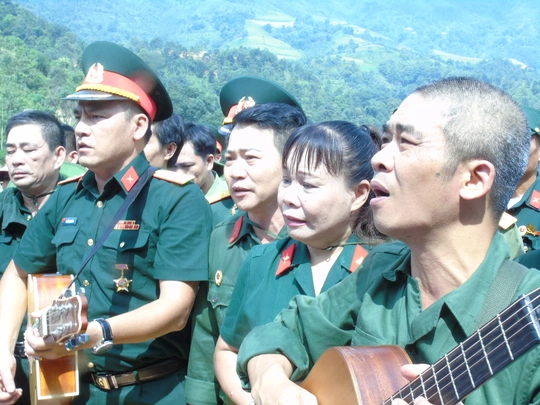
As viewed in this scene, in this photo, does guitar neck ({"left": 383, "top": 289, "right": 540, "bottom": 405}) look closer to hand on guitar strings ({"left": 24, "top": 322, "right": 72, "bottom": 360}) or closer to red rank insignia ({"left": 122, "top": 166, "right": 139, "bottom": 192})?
hand on guitar strings ({"left": 24, "top": 322, "right": 72, "bottom": 360})

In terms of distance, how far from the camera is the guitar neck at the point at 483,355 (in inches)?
58.2

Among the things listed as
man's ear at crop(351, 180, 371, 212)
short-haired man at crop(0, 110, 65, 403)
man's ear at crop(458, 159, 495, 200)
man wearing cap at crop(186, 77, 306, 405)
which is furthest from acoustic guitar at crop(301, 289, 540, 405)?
short-haired man at crop(0, 110, 65, 403)

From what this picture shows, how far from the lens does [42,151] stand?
5301 mm

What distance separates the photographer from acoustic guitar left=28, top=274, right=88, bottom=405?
3.16m

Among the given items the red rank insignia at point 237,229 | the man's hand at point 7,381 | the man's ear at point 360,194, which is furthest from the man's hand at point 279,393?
the man's hand at point 7,381

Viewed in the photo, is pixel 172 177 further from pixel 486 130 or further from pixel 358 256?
pixel 486 130

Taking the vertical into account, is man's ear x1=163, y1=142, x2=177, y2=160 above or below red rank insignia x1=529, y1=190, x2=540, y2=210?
above

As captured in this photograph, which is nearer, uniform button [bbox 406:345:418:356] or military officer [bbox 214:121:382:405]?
uniform button [bbox 406:345:418:356]

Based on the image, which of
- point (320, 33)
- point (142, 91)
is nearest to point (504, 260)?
point (142, 91)

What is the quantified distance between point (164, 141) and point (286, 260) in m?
2.91

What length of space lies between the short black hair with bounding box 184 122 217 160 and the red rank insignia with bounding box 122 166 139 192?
9.01 ft

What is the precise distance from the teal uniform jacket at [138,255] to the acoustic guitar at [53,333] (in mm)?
109

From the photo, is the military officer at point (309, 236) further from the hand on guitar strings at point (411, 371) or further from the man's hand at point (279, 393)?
the hand on guitar strings at point (411, 371)

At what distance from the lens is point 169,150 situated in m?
5.70
